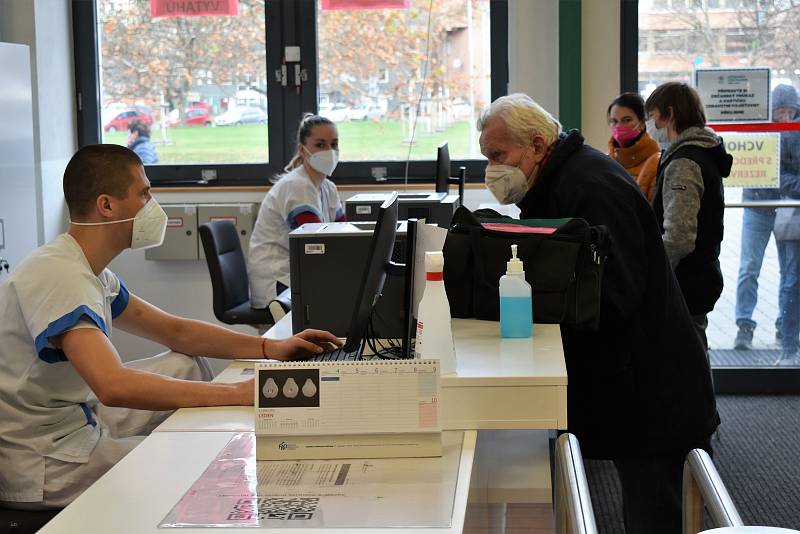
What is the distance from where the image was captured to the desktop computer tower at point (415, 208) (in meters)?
3.54

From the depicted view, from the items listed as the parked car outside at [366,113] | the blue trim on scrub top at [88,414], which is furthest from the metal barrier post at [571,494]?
the parked car outside at [366,113]

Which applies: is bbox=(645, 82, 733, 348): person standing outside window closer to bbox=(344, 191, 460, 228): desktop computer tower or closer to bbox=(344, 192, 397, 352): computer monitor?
Result: bbox=(344, 191, 460, 228): desktop computer tower

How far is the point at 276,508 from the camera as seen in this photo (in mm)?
1522

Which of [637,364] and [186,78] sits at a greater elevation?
[186,78]

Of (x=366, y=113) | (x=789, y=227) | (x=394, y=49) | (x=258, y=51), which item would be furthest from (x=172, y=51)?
(x=789, y=227)

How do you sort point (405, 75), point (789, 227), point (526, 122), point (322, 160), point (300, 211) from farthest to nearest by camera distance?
point (405, 75)
point (789, 227)
point (322, 160)
point (300, 211)
point (526, 122)

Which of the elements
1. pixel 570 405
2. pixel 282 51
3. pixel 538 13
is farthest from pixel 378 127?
pixel 570 405

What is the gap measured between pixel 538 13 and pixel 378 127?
1.05 m

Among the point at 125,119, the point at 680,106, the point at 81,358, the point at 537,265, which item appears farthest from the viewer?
the point at 125,119

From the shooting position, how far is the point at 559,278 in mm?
2299

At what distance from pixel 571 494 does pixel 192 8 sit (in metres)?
4.50

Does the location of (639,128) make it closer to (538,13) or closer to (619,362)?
(538,13)

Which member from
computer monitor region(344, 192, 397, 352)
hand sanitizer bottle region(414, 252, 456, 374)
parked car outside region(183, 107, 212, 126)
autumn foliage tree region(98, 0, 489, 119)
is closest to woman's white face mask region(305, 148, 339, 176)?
autumn foliage tree region(98, 0, 489, 119)

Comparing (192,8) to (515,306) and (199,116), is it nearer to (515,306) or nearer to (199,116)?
(199,116)
